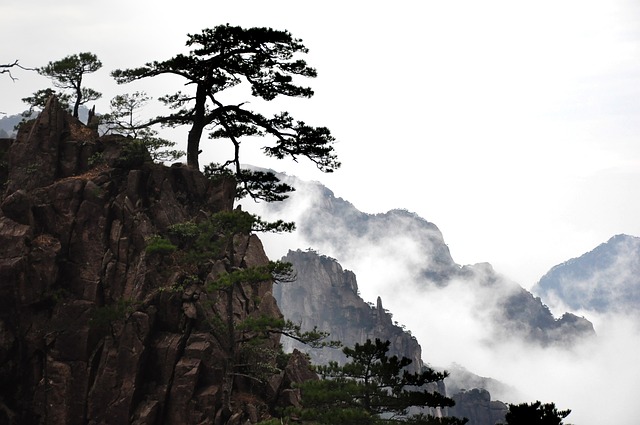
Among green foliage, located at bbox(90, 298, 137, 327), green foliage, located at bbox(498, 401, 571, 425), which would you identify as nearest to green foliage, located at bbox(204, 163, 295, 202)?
green foliage, located at bbox(90, 298, 137, 327)

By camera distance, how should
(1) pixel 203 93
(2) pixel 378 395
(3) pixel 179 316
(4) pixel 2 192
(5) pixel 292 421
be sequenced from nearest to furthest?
(2) pixel 378 395 < (5) pixel 292 421 < (3) pixel 179 316 < (4) pixel 2 192 < (1) pixel 203 93

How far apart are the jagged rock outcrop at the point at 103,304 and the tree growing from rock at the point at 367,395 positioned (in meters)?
4.72

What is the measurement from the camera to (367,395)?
25.2 metres

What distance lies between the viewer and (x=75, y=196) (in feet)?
102

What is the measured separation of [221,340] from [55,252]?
32.8 feet

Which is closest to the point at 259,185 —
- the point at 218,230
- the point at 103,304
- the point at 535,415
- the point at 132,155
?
the point at 218,230

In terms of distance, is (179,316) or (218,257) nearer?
(179,316)

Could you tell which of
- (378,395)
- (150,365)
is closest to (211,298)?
(150,365)

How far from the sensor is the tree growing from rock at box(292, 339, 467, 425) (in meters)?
23.3

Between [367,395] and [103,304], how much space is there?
14270 millimetres

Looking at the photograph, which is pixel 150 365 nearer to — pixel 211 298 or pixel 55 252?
pixel 211 298

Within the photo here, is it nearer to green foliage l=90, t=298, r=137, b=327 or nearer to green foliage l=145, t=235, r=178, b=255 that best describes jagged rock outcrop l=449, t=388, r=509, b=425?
green foliage l=90, t=298, r=137, b=327

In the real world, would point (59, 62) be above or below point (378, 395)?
above

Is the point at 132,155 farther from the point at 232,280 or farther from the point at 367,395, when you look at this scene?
the point at 367,395
